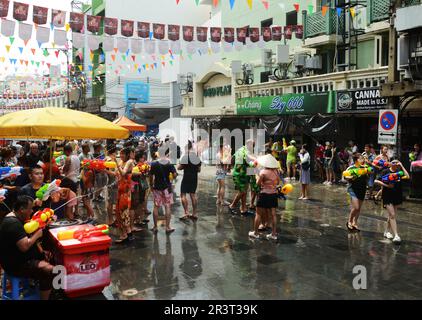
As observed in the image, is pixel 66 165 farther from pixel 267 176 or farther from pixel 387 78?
pixel 387 78

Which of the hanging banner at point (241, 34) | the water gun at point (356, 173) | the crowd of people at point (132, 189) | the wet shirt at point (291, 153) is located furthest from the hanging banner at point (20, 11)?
the water gun at point (356, 173)

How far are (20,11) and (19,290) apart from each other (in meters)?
10.6

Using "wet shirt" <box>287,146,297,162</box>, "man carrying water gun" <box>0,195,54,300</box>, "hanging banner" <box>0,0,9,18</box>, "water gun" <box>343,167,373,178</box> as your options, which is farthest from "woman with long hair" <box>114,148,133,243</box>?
"wet shirt" <box>287,146,297,162</box>

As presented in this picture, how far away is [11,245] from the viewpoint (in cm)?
479

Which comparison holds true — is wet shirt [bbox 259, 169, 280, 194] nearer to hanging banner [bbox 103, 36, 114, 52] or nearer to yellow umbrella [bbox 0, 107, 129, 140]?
yellow umbrella [bbox 0, 107, 129, 140]

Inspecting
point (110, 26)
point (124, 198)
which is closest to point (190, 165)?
point (124, 198)

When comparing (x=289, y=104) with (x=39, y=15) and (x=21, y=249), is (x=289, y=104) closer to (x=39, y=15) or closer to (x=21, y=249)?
(x=39, y=15)

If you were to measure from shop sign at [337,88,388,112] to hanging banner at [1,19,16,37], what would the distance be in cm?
1090

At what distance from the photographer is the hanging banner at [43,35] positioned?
14023 mm

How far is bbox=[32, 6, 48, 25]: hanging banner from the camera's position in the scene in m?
13.6

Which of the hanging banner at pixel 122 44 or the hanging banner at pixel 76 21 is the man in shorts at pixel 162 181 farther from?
the hanging banner at pixel 122 44

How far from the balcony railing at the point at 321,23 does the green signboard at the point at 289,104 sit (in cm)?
331

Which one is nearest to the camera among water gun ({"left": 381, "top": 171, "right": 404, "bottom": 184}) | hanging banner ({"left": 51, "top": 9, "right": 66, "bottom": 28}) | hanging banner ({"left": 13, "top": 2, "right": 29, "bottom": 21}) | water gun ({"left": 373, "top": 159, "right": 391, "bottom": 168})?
water gun ({"left": 381, "top": 171, "right": 404, "bottom": 184})

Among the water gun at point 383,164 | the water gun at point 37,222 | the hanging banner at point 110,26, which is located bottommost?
the water gun at point 37,222
